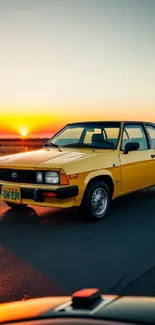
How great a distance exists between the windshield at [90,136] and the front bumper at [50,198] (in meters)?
1.45

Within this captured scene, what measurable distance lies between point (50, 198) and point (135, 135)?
2635 mm

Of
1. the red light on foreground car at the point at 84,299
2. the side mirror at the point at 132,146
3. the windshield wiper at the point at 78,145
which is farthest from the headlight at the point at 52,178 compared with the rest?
the red light on foreground car at the point at 84,299

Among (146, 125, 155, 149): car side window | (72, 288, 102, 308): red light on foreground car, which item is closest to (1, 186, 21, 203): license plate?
(146, 125, 155, 149): car side window

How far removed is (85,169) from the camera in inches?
234

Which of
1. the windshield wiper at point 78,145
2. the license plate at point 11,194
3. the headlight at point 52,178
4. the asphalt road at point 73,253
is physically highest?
the windshield wiper at point 78,145

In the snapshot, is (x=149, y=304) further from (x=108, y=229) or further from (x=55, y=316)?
(x=108, y=229)

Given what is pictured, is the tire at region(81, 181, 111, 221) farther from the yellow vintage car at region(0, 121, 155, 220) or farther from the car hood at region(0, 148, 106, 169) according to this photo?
the car hood at region(0, 148, 106, 169)

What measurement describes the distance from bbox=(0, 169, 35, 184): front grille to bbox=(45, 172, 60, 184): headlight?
25cm

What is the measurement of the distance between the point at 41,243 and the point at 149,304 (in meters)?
3.34

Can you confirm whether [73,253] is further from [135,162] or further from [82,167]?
[135,162]

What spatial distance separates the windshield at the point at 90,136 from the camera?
699 centimetres

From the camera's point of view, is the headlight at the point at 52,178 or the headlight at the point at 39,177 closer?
the headlight at the point at 52,178

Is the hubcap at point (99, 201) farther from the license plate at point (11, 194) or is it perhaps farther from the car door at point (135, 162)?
the license plate at point (11, 194)

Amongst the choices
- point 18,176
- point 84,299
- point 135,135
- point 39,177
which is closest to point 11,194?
point 18,176
